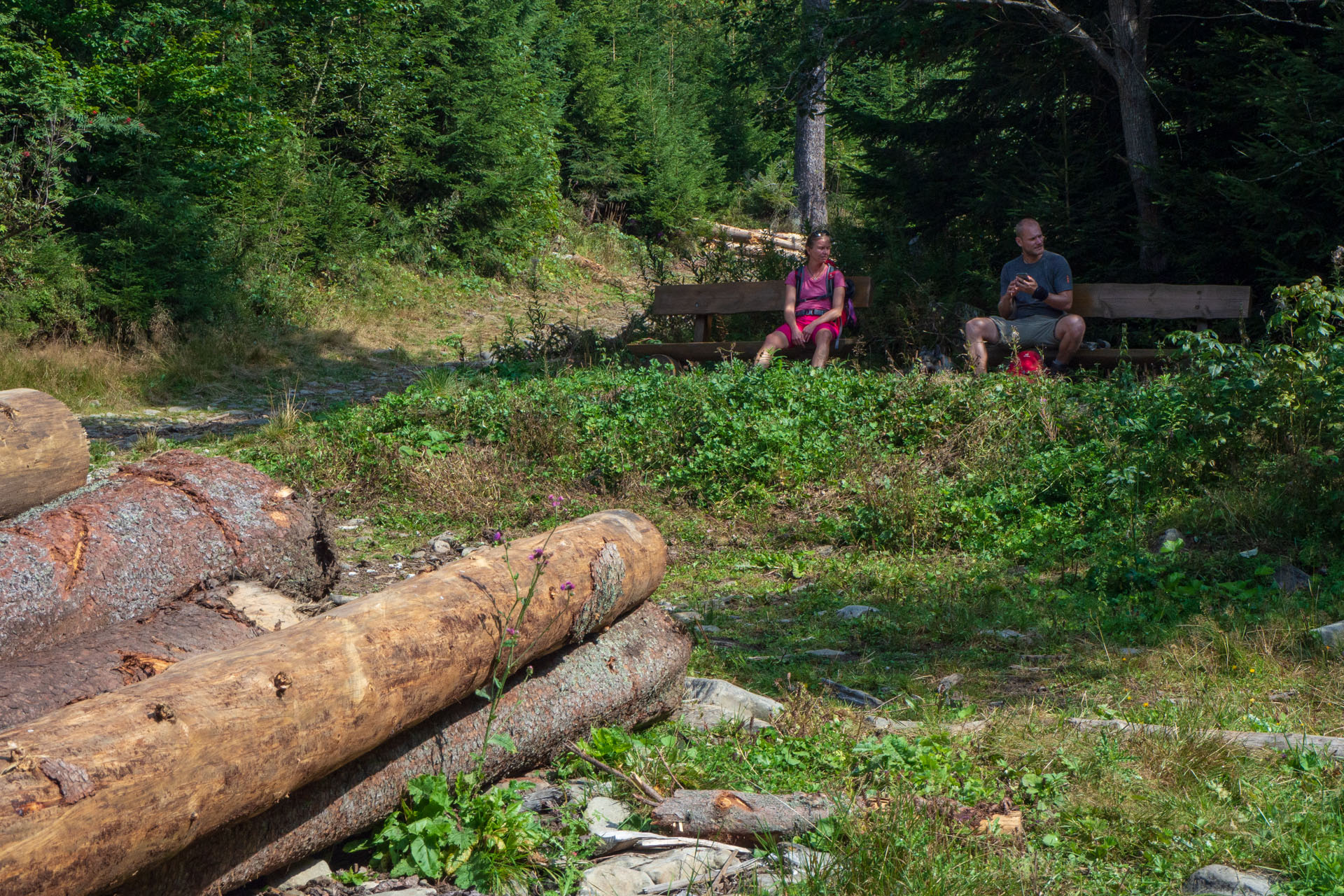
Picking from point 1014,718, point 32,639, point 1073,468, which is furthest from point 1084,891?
point 1073,468

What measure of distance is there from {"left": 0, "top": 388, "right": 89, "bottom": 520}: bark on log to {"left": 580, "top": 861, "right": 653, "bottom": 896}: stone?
2761 mm

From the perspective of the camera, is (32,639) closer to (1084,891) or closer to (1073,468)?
(1084,891)

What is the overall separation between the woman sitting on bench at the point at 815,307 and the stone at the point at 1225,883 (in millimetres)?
6992

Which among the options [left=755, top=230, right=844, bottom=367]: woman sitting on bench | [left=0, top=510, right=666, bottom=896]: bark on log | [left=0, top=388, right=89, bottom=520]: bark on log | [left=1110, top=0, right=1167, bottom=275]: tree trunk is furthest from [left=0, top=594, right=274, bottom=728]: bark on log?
[left=1110, top=0, right=1167, bottom=275]: tree trunk

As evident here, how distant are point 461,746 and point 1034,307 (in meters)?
7.34

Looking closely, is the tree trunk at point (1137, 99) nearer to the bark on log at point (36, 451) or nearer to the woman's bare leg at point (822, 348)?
the woman's bare leg at point (822, 348)

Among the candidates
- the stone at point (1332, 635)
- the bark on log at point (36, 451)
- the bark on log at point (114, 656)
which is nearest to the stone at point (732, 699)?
the bark on log at point (114, 656)

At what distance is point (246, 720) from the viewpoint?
7.70 feet

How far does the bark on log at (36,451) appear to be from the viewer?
4.01m

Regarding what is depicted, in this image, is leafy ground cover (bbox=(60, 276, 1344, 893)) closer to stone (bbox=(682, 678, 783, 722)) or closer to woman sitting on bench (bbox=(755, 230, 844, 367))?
stone (bbox=(682, 678, 783, 722))

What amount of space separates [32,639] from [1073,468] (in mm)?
5434

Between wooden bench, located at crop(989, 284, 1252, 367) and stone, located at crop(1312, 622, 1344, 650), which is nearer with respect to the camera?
stone, located at crop(1312, 622, 1344, 650)

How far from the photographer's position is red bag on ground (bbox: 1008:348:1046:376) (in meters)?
8.36

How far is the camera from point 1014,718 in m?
3.62
